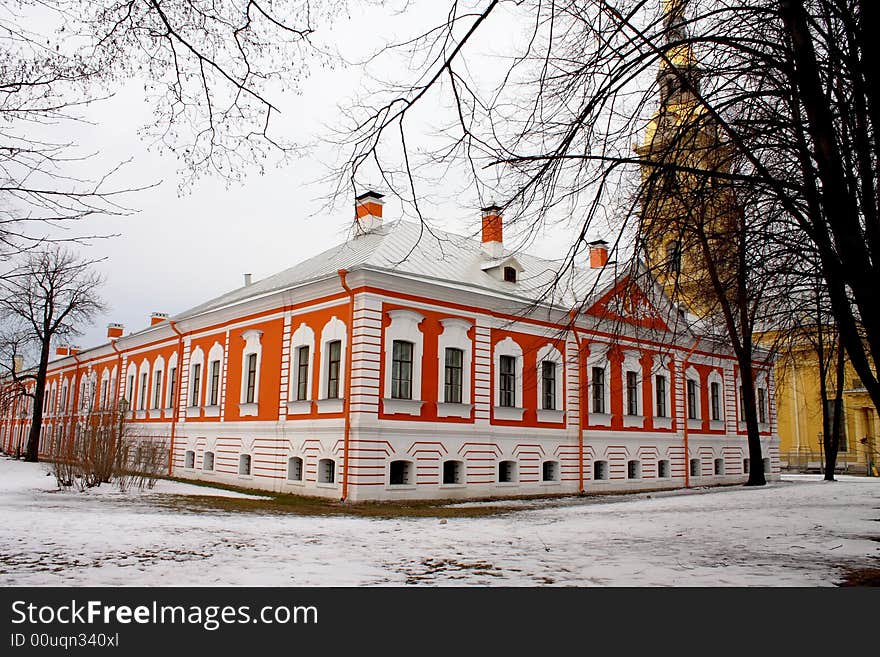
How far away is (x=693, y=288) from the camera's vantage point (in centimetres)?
1877

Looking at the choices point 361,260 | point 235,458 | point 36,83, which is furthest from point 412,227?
point 36,83

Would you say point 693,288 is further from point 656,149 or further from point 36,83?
point 36,83

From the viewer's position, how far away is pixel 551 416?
22.2 m

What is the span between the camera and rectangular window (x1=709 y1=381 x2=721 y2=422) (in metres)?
29.4

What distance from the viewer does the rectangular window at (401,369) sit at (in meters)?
18.6

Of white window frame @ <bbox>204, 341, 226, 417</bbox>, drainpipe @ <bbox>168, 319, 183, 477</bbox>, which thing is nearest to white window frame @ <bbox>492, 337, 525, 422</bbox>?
white window frame @ <bbox>204, 341, 226, 417</bbox>

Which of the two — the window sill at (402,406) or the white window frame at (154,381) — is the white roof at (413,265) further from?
the white window frame at (154,381)

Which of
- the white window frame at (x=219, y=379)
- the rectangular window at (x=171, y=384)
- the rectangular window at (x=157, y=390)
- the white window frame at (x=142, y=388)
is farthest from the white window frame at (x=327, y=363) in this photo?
the white window frame at (x=142, y=388)

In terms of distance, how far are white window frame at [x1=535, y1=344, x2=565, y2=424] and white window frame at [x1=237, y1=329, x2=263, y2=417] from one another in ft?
27.7

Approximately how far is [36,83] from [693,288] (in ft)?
53.1

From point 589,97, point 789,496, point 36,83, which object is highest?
point 589,97

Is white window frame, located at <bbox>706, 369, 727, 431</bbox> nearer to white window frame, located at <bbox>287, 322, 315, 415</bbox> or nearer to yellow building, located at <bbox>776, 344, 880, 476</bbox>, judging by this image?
yellow building, located at <bbox>776, 344, 880, 476</bbox>

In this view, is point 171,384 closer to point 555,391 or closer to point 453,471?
point 453,471

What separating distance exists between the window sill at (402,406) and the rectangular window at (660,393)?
11628 mm
